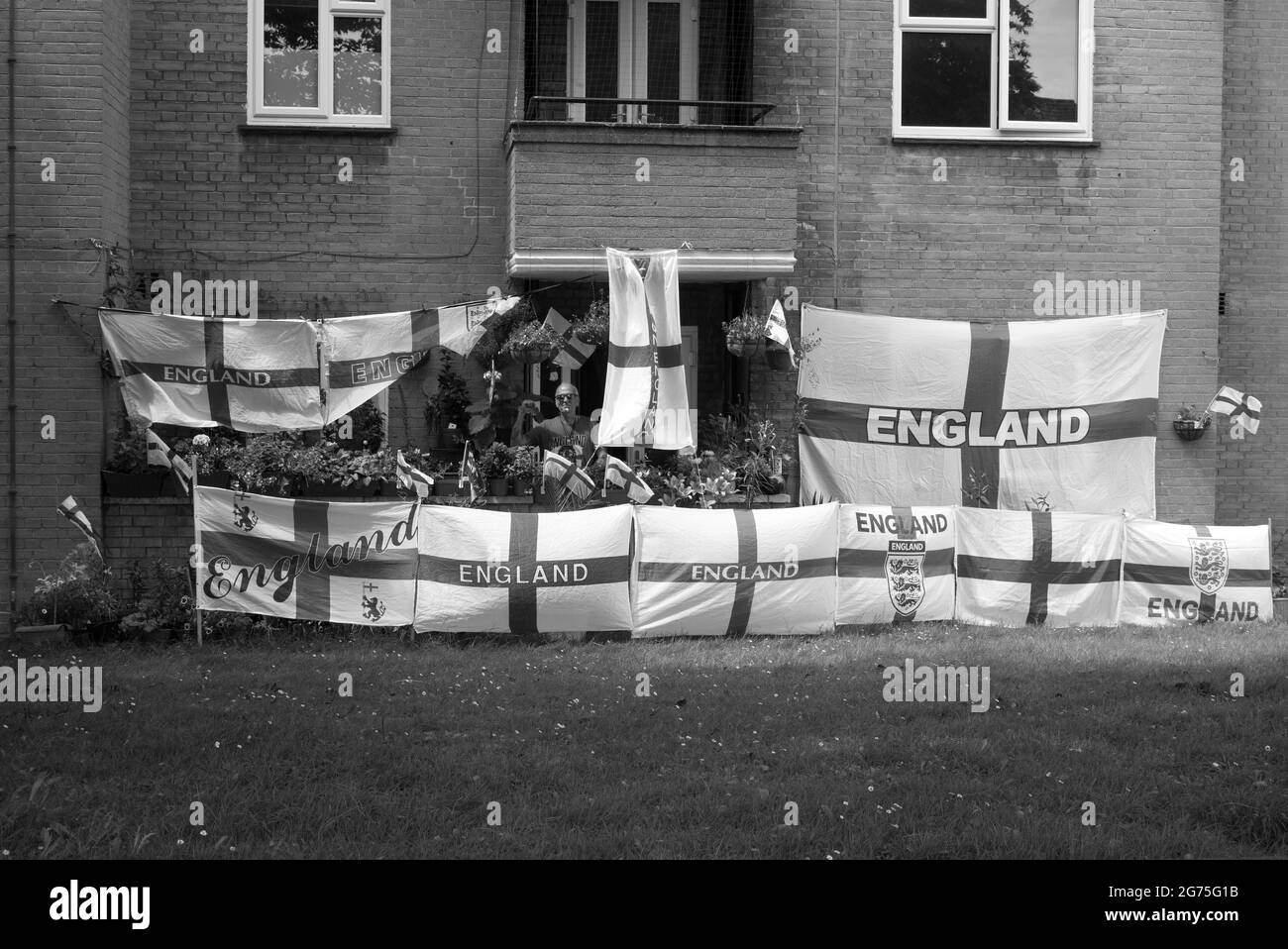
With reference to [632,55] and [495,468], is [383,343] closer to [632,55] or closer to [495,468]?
[495,468]

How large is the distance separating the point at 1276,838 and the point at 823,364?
25.1 feet

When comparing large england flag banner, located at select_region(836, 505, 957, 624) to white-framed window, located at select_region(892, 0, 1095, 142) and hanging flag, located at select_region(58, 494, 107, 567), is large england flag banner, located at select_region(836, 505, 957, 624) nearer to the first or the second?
white-framed window, located at select_region(892, 0, 1095, 142)

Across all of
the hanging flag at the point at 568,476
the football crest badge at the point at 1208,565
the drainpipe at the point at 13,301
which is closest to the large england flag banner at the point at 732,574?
the hanging flag at the point at 568,476

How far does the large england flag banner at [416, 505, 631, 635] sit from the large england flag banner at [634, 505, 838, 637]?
24 centimetres

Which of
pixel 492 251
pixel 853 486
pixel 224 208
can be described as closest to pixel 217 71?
pixel 224 208

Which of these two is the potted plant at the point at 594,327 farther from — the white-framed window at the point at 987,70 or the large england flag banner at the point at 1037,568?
the white-framed window at the point at 987,70

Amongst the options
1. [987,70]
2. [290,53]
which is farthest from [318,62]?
[987,70]

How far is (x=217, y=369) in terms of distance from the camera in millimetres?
11727

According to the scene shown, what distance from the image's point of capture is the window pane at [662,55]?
1360 centimetres

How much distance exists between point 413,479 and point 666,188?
140 inches

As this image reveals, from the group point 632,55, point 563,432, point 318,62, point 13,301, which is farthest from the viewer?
point 632,55

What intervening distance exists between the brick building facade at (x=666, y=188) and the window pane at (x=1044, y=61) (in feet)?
0.69

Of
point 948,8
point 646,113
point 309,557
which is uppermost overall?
point 948,8

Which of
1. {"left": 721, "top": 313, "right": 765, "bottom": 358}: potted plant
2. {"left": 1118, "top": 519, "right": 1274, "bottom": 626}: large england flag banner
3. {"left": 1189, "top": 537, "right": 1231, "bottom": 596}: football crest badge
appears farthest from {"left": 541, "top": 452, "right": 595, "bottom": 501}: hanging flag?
{"left": 1189, "top": 537, "right": 1231, "bottom": 596}: football crest badge
